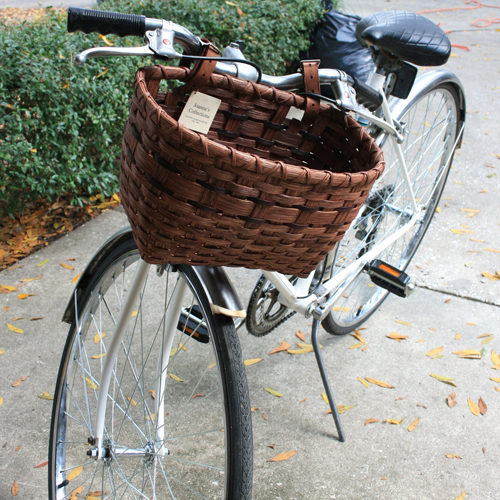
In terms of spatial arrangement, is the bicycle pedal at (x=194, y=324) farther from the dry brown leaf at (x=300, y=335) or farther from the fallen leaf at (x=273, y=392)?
the dry brown leaf at (x=300, y=335)

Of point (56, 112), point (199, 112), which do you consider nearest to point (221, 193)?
point (199, 112)

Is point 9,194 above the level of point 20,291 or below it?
above

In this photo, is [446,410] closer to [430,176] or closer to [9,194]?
[430,176]

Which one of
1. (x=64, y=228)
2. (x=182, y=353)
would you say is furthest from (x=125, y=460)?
(x=64, y=228)

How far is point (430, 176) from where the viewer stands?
3.04 m

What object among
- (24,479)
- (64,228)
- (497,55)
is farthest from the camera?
(497,55)

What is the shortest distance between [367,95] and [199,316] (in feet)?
2.63

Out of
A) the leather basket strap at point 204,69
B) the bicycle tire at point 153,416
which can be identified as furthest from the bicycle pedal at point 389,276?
the leather basket strap at point 204,69

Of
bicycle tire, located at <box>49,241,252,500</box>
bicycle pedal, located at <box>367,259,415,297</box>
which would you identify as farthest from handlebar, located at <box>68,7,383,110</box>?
bicycle pedal, located at <box>367,259,415,297</box>

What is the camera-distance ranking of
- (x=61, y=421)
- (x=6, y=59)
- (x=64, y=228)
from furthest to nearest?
(x=64, y=228), (x=6, y=59), (x=61, y=421)

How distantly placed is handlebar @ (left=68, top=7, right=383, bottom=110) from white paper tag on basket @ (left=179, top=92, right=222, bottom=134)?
0.10 meters

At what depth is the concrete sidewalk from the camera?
6.68 ft

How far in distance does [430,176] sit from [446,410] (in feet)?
4.45

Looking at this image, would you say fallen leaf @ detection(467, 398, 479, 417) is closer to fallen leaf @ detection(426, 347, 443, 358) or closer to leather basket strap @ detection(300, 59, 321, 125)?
fallen leaf @ detection(426, 347, 443, 358)
